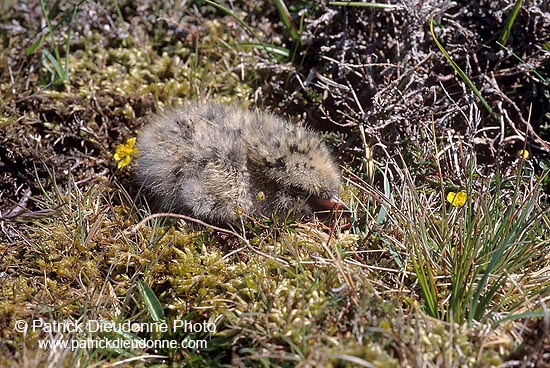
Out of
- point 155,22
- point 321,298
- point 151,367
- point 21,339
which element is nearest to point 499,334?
point 321,298

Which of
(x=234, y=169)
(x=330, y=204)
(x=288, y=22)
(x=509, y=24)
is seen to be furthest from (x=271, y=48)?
(x=509, y=24)

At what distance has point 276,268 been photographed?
2.78 metres

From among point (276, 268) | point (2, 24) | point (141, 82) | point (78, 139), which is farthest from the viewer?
point (2, 24)

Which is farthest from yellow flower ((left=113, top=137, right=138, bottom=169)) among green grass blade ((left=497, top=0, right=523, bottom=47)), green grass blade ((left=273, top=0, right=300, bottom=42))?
green grass blade ((left=497, top=0, right=523, bottom=47))

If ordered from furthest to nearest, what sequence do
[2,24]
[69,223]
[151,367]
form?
[2,24] → [69,223] → [151,367]

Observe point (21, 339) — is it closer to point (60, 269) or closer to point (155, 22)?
point (60, 269)

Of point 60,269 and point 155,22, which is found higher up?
point 155,22

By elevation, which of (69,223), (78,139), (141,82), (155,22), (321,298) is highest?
(155,22)

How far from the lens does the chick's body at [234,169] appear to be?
3041 millimetres

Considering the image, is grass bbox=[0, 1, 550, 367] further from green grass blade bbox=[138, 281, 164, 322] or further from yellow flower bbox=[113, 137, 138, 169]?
yellow flower bbox=[113, 137, 138, 169]

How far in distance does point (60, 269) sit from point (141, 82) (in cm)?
165

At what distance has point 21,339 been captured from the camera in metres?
2.54

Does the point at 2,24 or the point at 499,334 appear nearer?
the point at 499,334

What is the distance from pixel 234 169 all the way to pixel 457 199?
1211mm
